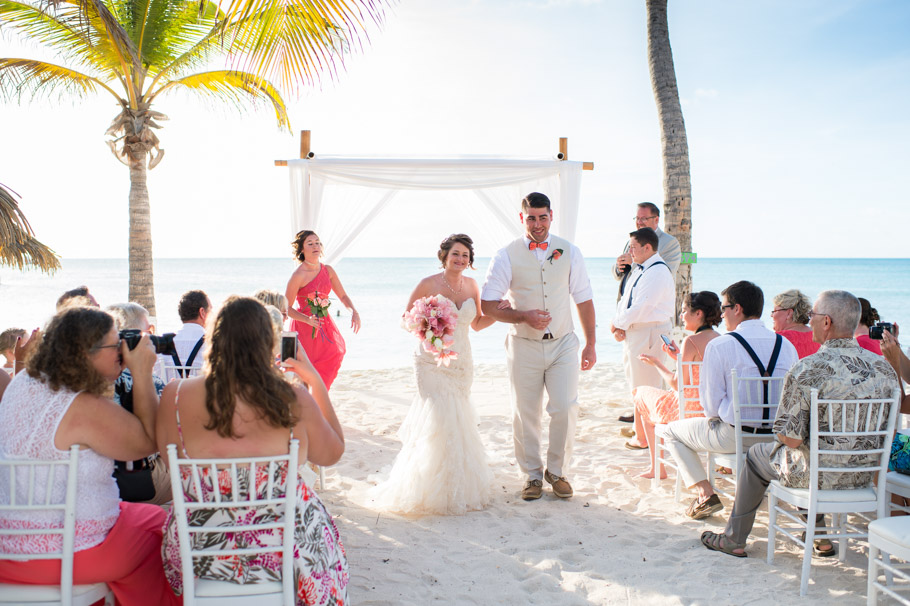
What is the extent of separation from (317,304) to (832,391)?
420 cm

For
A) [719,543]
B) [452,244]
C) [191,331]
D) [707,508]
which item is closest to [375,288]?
[452,244]

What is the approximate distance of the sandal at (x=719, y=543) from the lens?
3.46 m

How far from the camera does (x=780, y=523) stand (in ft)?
12.9

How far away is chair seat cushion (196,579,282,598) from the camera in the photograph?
2182mm

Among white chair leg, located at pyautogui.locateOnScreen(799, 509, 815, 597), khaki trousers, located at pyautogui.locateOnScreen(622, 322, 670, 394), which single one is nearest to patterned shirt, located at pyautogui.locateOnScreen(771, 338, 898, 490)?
white chair leg, located at pyautogui.locateOnScreen(799, 509, 815, 597)

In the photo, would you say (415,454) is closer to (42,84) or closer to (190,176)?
(42,84)

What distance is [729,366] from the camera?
377 cm

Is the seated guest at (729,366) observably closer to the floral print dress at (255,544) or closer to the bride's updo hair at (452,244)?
the bride's updo hair at (452,244)

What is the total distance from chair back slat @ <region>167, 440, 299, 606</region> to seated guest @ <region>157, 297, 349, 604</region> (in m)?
0.03

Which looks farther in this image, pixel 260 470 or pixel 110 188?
pixel 110 188

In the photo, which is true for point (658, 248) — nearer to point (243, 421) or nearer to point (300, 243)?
point (300, 243)

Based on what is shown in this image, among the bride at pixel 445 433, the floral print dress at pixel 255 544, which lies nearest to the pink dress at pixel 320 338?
the bride at pixel 445 433

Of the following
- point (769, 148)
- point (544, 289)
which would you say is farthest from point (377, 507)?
point (769, 148)

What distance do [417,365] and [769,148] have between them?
37.2 metres
